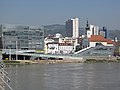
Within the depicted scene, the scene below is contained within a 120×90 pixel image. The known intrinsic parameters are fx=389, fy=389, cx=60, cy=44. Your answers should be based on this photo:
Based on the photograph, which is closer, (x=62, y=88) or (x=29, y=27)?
(x=62, y=88)

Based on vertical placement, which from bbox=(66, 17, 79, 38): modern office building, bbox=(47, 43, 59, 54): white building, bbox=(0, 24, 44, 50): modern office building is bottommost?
bbox=(47, 43, 59, 54): white building

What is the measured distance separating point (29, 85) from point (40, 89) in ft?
2.33

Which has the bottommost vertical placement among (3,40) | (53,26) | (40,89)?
(40,89)

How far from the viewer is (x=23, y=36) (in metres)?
26.4

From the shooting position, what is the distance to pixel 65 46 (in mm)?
30969

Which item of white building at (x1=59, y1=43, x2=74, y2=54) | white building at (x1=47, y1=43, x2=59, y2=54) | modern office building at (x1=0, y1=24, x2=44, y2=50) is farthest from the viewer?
white building at (x1=59, y1=43, x2=74, y2=54)

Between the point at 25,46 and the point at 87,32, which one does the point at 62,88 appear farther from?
the point at 87,32

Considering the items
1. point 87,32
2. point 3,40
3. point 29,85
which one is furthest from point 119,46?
point 29,85

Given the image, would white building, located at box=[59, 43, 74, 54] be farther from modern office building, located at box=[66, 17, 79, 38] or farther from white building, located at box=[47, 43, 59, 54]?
modern office building, located at box=[66, 17, 79, 38]

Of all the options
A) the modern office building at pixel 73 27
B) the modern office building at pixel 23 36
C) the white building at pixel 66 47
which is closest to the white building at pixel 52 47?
the white building at pixel 66 47

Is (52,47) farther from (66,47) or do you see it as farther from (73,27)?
(73,27)

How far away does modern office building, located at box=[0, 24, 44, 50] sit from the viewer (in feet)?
83.9

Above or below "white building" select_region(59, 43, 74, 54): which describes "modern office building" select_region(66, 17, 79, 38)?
above

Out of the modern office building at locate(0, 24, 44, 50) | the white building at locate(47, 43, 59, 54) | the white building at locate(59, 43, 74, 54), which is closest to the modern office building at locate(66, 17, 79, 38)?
the white building at locate(59, 43, 74, 54)
